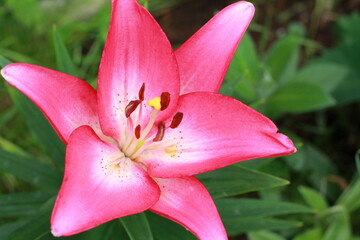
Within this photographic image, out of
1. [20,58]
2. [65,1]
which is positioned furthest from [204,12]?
[20,58]

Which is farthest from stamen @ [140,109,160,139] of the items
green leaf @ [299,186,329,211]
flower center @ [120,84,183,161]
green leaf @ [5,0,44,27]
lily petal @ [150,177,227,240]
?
green leaf @ [5,0,44,27]

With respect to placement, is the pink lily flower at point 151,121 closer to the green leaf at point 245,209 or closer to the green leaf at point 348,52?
the green leaf at point 245,209

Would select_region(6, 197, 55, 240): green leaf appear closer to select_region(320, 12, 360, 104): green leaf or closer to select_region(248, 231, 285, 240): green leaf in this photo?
select_region(248, 231, 285, 240): green leaf

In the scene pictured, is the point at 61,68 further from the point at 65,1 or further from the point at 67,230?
the point at 65,1

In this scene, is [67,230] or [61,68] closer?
[67,230]

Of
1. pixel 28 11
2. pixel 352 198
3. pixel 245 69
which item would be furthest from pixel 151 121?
pixel 28 11

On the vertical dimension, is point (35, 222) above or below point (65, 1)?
below
